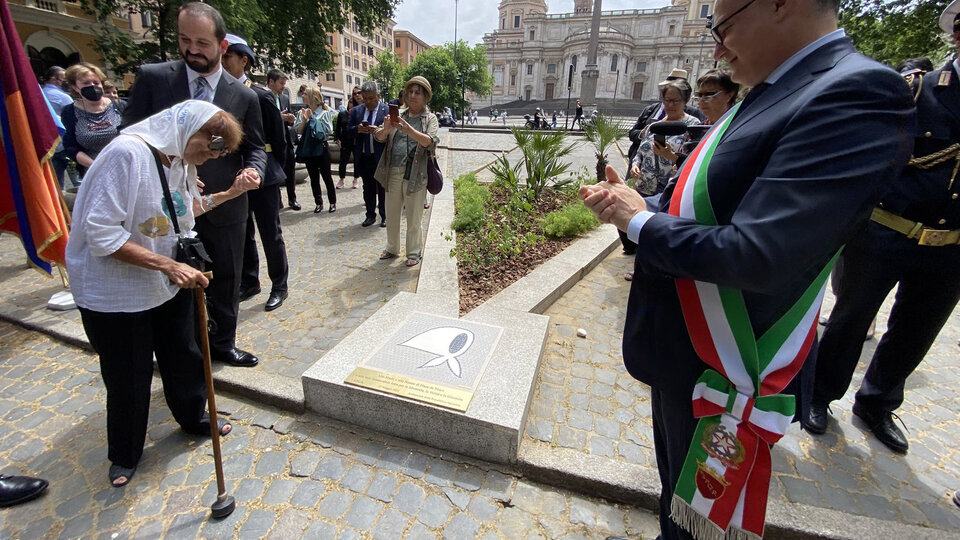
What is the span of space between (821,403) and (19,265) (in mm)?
8077

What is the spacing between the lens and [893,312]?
2721 millimetres

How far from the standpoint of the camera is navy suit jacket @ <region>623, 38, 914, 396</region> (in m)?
1.02

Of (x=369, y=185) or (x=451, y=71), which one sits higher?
(x=451, y=71)

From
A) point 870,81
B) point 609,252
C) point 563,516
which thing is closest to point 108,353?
point 563,516

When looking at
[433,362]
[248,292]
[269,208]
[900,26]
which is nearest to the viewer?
[433,362]

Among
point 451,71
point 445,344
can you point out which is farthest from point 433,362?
point 451,71

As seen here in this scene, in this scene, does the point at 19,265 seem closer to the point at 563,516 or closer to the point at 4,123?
the point at 4,123

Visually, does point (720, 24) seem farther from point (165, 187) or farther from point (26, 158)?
point (26, 158)

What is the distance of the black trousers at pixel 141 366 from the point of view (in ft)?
7.20

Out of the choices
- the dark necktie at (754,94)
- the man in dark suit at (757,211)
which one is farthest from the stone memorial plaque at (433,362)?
the dark necktie at (754,94)

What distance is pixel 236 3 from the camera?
477 inches

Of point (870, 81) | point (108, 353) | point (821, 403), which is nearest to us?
point (870, 81)

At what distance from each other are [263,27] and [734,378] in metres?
19.7

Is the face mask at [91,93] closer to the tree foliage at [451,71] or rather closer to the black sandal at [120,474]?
the black sandal at [120,474]
